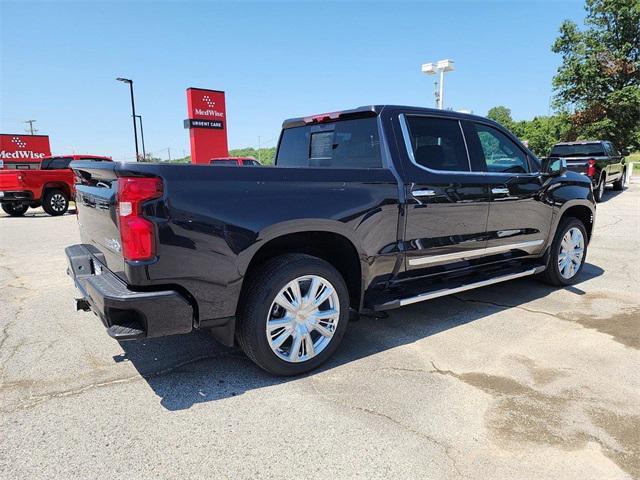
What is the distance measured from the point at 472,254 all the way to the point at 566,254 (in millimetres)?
1917

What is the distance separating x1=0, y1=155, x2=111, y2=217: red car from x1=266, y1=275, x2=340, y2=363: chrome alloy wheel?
12.4m

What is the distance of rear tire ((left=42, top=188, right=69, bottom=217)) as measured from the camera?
46.3 feet

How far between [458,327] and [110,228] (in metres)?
3.00

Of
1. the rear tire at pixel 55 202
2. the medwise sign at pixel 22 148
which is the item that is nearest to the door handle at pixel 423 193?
the rear tire at pixel 55 202

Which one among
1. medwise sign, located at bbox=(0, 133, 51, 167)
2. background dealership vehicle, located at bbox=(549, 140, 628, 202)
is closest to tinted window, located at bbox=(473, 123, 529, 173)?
background dealership vehicle, located at bbox=(549, 140, 628, 202)

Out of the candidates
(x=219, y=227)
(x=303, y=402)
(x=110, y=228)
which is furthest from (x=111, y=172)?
(x=303, y=402)

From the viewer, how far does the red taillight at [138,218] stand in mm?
2492

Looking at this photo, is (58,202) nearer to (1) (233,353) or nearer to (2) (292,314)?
(1) (233,353)

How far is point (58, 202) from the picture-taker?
1434cm

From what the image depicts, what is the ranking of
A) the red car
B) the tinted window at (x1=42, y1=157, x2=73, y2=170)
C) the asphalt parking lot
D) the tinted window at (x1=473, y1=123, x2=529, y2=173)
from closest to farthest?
the asphalt parking lot < the tinted window at (x1=473, y1=123, x2=529, y2=173) < the red car < the tinted window at (x1=42, y1=157, x2=73, y2=170)

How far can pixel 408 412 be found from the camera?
2.71 meters

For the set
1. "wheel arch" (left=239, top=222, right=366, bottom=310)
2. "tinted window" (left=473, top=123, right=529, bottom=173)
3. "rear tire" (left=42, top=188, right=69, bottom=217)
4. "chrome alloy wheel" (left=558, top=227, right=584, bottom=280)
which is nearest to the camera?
"wheel arch" (left=239, top=222, right=366, bottom=310)

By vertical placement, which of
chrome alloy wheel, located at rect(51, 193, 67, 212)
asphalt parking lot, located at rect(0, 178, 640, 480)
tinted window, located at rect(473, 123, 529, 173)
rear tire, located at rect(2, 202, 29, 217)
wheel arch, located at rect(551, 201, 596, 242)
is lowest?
asphalt parking lot, located at rect(0, 178, 640, 480)

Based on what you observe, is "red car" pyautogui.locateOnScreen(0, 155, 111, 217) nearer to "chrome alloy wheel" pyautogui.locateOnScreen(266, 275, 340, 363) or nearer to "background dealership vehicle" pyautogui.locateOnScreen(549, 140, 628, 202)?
"chrome alloy wheel" pyautogui.locateOnScreen(266, 275, 340, 363)
